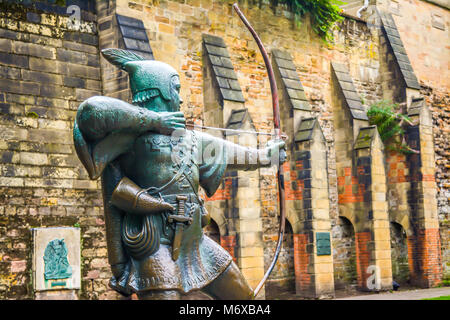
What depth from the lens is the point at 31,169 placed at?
11062mm

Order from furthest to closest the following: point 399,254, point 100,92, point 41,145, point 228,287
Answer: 1. point 399,254
2. point 100,92
3. point 41,145
4. point 228,287

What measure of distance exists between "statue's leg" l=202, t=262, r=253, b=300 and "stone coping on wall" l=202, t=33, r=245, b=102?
27.9ft

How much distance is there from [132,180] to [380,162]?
39.6ft

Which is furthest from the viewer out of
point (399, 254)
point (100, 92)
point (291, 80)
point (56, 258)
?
point (399, 254)

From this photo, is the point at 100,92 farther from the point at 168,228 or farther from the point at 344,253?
the point at 344,253

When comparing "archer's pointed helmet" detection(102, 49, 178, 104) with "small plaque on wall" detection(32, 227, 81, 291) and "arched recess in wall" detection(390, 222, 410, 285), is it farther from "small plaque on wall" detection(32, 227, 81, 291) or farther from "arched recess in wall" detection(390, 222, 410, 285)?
"arched recess in wall" detection(390, 222, 410, 285)

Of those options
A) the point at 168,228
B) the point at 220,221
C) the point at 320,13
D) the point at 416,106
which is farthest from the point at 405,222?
→ the point at 168,228

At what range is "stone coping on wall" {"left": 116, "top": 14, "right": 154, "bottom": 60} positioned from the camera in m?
11.9

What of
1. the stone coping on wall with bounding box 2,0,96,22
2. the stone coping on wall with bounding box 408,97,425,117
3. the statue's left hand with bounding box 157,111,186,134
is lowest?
the statue's left hand with bounding box 157,111,186,134

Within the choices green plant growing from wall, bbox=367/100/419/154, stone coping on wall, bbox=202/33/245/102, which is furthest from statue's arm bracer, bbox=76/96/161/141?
green plant growing from wall, bbox=367/100/419/154

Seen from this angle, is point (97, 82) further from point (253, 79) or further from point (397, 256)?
point (397, 256)

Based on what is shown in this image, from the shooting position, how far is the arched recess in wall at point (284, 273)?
1500cm

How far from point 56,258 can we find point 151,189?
249 inches

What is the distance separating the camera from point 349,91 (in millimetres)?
17188
